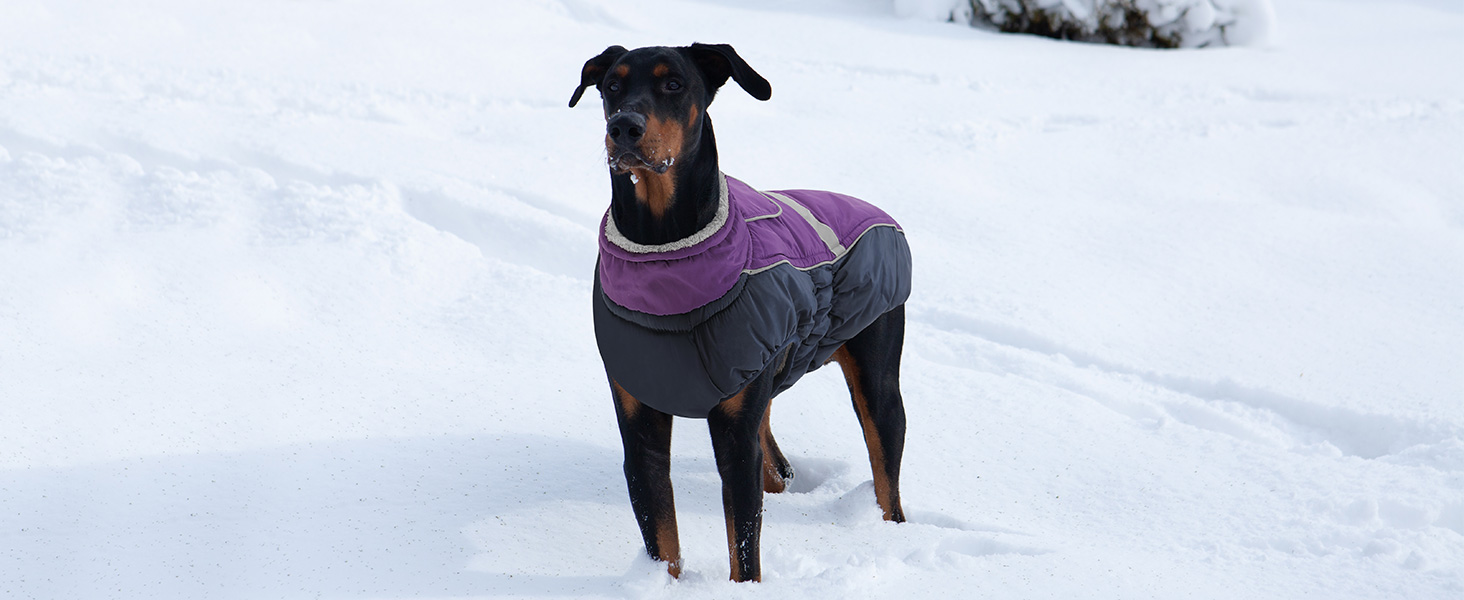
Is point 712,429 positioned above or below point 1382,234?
above

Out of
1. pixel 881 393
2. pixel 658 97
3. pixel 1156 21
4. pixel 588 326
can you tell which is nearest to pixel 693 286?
pixel 658 97

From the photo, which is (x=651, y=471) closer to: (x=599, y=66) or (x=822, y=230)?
(x=822, y=230)

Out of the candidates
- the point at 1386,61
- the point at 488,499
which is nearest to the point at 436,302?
the point at 488,499

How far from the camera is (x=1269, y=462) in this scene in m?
3.89

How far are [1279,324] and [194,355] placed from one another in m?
4.85

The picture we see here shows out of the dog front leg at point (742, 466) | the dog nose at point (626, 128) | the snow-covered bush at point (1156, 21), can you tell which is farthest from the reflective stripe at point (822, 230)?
the snow-covered bush at point (1156, 21)

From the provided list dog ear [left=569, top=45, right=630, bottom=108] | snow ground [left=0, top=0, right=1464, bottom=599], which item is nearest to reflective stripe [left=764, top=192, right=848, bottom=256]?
dog ear [left=569, top=45, right=630, bottom=108]

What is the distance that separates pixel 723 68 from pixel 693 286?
2.00 feet

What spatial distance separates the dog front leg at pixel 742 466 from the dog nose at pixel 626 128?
27.3 inches

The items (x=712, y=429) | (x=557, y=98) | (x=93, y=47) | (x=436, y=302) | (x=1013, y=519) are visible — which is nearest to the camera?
(x=712, y=429)

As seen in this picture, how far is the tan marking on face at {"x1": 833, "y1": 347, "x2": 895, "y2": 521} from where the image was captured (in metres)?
3.31

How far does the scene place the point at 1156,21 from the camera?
1020 centimetres

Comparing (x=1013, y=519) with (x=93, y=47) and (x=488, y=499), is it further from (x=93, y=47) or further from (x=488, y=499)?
(x=93, y=47)

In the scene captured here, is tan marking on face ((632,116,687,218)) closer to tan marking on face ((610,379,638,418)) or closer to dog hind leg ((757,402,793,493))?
tan marking on face ((610,379,638,418))
